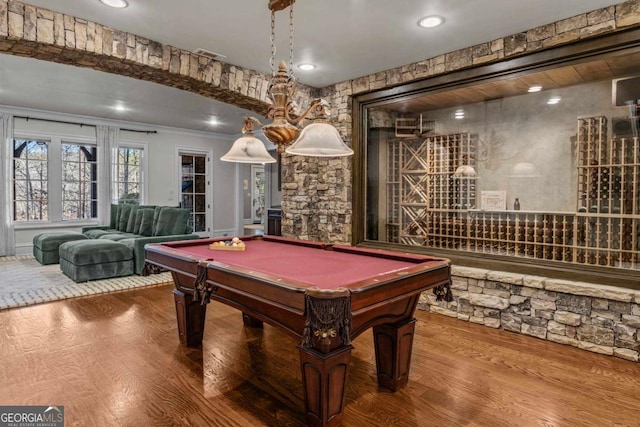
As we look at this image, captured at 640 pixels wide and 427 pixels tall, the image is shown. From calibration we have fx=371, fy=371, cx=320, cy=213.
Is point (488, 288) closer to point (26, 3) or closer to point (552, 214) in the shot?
point (552, 214)

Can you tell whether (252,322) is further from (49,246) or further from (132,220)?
(49,246)

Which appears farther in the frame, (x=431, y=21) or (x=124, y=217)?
(x=124, y=217)

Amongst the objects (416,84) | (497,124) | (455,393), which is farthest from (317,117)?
(497,124)

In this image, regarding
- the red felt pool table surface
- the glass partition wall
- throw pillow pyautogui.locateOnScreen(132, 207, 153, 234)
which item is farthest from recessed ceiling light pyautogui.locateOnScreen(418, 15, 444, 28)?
throw pillow pyautogui.locateOnScreen(132, 207, 153, 234)

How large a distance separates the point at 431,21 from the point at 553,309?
2.61 metres

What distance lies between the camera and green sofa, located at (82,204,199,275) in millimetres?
5332

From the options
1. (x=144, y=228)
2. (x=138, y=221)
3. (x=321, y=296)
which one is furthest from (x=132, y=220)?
(x=321, y=296)

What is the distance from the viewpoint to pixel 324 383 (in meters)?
1.79

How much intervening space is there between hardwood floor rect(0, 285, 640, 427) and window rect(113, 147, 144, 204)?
187 inches

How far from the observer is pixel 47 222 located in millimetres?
7195

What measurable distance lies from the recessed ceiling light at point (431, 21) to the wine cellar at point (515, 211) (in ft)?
5.21

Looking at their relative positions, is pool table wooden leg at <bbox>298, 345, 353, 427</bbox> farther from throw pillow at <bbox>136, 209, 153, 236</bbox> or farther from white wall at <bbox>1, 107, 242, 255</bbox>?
white wall at <bbox>1, 107, 242, 255</bbox>

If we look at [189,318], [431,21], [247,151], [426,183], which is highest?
[431,21]

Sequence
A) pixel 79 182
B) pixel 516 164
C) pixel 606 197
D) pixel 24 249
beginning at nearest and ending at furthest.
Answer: pixel 606 197, pixel 516 164, pixel 24 249, pixel 79 182
